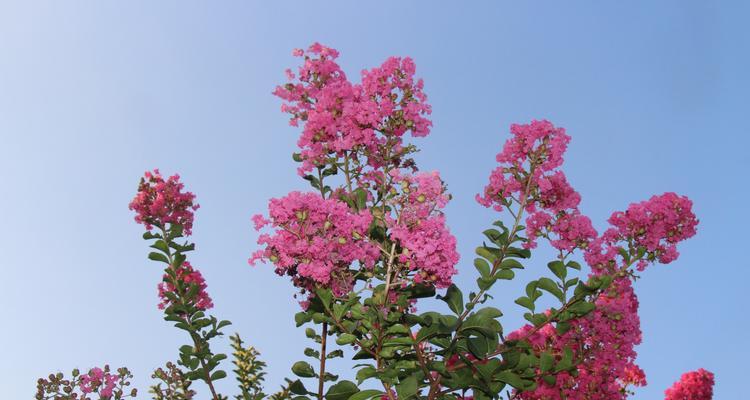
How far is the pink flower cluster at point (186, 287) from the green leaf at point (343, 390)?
209 centimetres

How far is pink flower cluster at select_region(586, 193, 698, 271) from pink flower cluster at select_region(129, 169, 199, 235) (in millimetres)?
3786

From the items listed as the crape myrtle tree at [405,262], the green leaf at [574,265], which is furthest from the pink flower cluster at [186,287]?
the green leaf at [574,265]

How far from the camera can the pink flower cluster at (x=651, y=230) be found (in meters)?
6.18

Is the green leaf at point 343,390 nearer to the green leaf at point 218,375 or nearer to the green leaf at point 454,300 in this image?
the green leaf at point 454,300

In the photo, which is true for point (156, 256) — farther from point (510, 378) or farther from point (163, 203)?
point (510, 378)

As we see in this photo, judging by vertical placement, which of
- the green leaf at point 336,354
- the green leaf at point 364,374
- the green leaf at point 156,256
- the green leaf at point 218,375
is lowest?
the green leaf at point 364,374

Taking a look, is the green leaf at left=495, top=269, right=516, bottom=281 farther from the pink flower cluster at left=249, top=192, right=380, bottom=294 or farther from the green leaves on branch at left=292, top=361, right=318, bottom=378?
the green leaves on branch at left=292, top=361, right=318, bottom=378

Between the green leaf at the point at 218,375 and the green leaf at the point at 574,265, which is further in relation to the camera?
the green leaf at the point at 218,375

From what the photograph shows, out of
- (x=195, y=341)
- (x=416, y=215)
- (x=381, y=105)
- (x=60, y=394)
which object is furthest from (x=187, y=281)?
(x=416, y=215)

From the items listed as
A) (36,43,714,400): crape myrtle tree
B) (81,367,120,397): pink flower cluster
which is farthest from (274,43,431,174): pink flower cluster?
(81,367,120,397): pink flower cluster

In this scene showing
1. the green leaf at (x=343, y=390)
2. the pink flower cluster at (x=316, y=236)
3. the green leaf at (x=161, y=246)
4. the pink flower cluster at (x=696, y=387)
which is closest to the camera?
the pink flower cluster at (x=316, y=236)

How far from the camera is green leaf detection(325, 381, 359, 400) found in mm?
5074

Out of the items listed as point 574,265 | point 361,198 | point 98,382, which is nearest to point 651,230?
point 574,265

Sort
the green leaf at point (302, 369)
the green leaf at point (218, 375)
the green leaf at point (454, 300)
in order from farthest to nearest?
1. the green leaf at point (218, 375)
2. the green leaf at point (302, 369)
3. the green leaf at point (454, 300)
